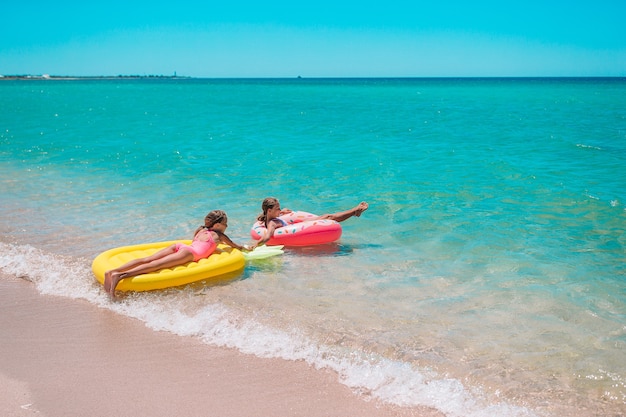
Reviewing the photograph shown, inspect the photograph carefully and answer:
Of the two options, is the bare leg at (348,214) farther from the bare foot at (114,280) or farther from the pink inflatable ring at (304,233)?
the bare foot at (114,280)

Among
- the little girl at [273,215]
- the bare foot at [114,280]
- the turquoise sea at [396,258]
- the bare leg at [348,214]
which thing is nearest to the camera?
the turquoise sea at [396,258]

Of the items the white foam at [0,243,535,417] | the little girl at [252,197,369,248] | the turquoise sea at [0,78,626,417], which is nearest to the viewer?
the white foam at [0,243,535,417]

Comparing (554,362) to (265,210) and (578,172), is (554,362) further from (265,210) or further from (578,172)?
(578,172)

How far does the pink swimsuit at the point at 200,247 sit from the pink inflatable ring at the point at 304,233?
1075 millimetres

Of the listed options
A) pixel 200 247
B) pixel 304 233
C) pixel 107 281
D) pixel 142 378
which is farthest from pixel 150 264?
pixel 304 233

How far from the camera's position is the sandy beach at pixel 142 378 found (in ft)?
11.1

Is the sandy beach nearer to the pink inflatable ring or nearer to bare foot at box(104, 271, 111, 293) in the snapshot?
bare foot at box(104, 271, 111, 293)

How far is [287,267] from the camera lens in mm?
6176

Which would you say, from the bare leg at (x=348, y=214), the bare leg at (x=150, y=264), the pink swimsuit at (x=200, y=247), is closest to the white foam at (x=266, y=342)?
the bare leg at (x=150, y=264)

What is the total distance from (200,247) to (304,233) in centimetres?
154

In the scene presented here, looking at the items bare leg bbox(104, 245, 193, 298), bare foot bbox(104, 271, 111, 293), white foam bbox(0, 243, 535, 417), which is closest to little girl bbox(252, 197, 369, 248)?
bare leg bbox(104, 245, 193, 298)

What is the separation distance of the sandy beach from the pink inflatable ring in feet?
8.03

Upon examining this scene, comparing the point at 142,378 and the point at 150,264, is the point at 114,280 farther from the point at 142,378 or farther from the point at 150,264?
the point at 142,378

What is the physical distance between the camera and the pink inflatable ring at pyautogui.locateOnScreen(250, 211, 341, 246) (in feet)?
22.4
